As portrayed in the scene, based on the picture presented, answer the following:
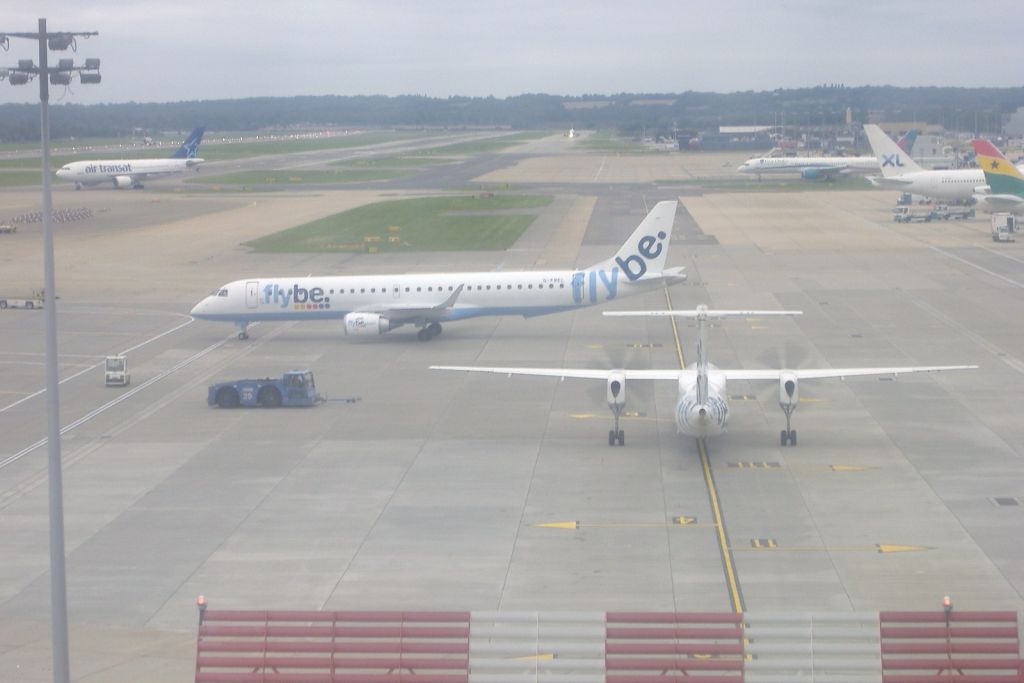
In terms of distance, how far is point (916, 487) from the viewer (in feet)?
108

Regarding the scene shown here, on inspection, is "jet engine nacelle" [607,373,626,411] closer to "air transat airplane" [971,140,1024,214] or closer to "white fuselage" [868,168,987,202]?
"air transat airplane" [971,140,1024,214]

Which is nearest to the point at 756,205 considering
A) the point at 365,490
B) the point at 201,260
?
the point at 201,260

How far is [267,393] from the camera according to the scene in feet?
148

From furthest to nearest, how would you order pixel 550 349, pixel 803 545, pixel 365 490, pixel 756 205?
pixel 756 205 → pixel 550 349 → pixel 365 490 → pixel 803 545

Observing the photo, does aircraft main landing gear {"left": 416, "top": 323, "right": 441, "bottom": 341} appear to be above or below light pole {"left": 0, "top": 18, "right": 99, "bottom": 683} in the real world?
below

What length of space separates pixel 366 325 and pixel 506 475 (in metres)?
22.7

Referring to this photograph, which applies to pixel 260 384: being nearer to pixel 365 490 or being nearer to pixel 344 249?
pixel 365 490

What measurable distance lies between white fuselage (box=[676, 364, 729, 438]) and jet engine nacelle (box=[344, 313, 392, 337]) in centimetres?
2299

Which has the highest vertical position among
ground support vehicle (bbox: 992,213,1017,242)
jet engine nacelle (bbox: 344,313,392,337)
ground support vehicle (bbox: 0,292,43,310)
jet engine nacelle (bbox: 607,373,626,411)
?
ground support vehicle (bbox: 992,213,1017,242)

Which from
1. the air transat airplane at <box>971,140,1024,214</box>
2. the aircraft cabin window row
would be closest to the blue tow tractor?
the aircraft cabin window row

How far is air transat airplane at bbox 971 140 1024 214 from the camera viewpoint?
280ft

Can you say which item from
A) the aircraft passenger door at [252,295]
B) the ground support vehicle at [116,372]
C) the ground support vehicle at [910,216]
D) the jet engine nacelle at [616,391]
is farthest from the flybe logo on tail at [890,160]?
the jet engine nacelle at [616,391]

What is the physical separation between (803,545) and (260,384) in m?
23.0

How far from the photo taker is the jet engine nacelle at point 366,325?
5634 cm
